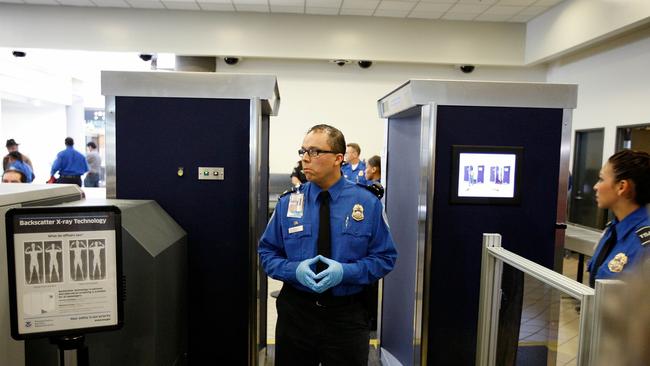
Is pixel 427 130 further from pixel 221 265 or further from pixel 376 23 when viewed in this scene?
pixel 376 23

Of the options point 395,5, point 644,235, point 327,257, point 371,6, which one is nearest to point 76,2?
point 371,6

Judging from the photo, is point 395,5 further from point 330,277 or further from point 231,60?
point 330,277

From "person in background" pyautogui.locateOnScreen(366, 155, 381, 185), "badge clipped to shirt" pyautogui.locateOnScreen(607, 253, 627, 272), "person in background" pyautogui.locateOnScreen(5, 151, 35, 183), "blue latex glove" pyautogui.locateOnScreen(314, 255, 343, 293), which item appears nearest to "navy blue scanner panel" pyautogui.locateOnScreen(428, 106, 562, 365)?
"badge clipped to shirt" pyautogui.locateOnScreen(607, 253, 627, 272)

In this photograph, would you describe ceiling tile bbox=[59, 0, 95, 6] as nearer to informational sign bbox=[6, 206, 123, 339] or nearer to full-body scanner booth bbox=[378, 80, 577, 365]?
full-body scanner booth bbox=[378, 80, 577, 365]

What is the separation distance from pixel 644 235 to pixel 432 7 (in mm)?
5817

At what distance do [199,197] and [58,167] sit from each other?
22.4ft

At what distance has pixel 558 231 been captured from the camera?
2586mm

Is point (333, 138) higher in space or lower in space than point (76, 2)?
lower

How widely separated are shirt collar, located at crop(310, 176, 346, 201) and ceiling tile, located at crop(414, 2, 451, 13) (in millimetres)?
5458

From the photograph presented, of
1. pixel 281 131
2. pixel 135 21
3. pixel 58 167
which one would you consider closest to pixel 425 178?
pixel 281 131

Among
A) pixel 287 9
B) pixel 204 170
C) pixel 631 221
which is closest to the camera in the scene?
pixel 631 221

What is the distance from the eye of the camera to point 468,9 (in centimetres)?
676

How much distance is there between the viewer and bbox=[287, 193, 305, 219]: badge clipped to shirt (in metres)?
1.98

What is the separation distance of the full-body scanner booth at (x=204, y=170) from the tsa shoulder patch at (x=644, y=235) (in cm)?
182
